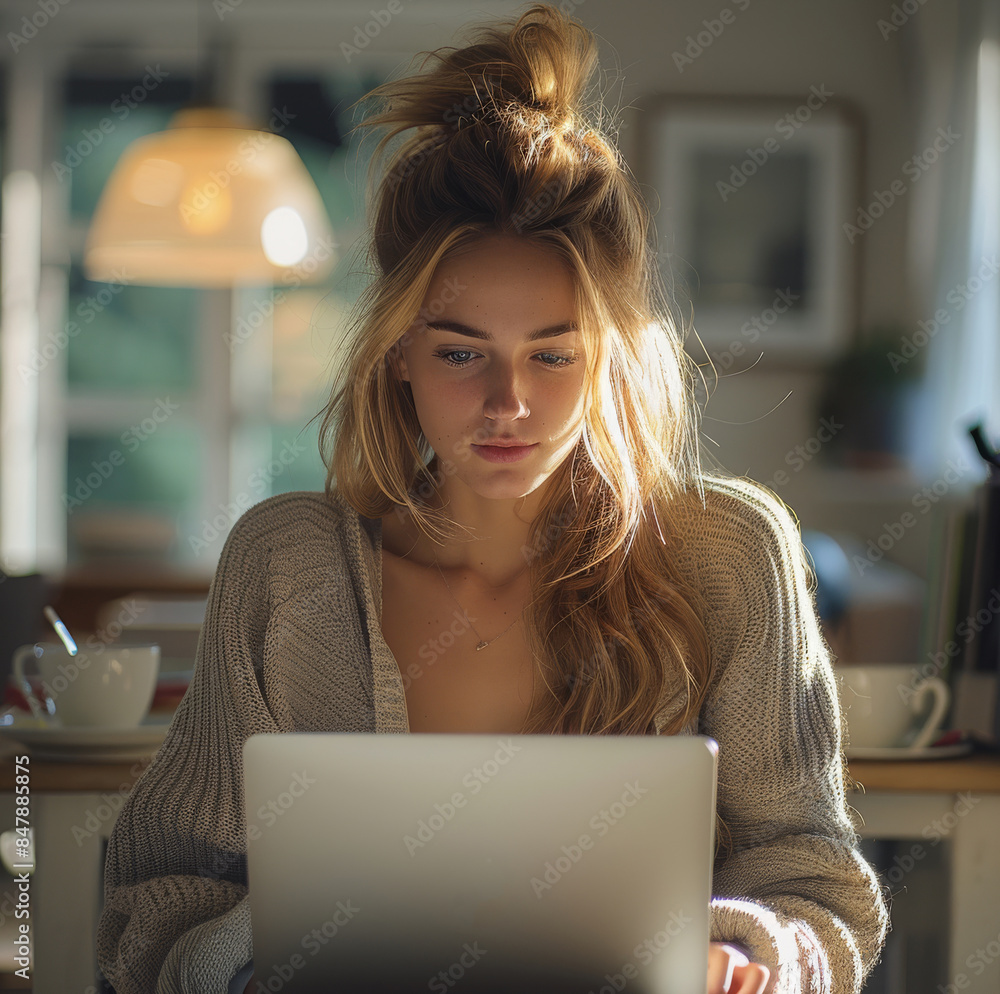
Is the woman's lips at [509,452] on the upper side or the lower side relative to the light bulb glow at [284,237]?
lower

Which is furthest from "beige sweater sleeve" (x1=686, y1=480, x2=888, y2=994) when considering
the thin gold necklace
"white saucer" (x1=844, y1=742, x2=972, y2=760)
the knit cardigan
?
the thin gold necklace

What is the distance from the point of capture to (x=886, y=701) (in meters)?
1.25

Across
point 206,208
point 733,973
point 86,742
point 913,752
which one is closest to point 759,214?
point 206,208

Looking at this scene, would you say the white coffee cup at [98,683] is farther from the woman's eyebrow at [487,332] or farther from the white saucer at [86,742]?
the woman's eyebrow at [487,332]

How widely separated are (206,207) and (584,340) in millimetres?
1389

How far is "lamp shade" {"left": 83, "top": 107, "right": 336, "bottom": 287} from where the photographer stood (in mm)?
2252

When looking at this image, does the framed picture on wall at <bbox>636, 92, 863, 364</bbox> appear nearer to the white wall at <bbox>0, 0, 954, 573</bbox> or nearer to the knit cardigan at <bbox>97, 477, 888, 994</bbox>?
the white wall at <bbox>0, 0, 954, 573</bbox>

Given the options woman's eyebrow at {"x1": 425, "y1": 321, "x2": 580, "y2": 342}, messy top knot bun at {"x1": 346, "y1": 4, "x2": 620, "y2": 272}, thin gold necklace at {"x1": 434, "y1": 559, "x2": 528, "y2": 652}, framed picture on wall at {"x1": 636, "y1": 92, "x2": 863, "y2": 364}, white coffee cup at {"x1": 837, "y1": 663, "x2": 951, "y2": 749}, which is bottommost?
white coffee cup at {"x1": 837, "y1": 663, "x2": 951, "y2": 749}

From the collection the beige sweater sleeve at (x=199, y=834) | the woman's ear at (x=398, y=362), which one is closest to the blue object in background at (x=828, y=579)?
the woman's ear at (x=398, y=362)

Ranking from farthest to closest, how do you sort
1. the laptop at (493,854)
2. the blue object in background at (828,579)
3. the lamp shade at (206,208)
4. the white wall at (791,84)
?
1. the white wall at (791,84)
2. the blue object in background at (828,579)
3. the lamp shade at (206,208)
4. the laptop at (493,854)

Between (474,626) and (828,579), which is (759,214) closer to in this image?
(828,579)

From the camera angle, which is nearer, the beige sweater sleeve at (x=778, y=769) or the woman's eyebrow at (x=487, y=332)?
the beige sweater sleeve at (x=778, y=769)

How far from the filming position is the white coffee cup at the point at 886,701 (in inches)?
49.3

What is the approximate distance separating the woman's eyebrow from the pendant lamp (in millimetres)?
1295
